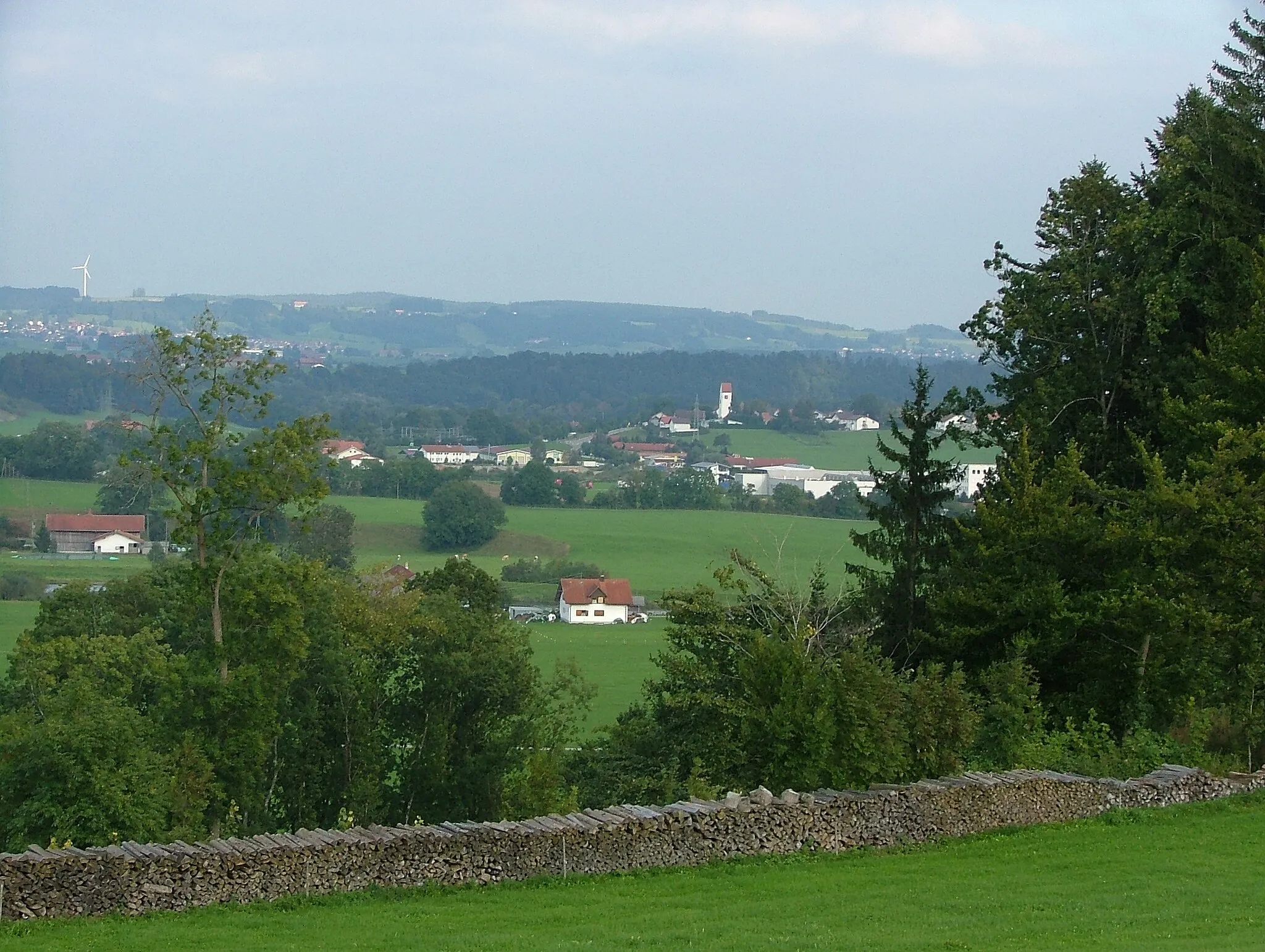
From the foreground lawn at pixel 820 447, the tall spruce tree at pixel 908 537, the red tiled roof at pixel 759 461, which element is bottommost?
the red tiled roof at pixel 759 461

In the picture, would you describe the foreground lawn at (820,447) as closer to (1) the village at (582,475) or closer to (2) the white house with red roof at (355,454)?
(1) the village at (582,475)

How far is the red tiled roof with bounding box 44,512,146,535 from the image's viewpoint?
89.8 meters

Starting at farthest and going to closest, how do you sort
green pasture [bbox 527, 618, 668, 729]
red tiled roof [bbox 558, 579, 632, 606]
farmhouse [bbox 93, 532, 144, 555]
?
farmhouse [bbox 93, 532, 144, 555]
red tiled roof [bbox 558, 579, 632, 606]
green pasture [bbox 527, 618, 668, 729]

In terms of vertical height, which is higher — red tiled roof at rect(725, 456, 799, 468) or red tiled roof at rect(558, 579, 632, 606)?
red tiled roof at rect(725, 456, 799, 468)

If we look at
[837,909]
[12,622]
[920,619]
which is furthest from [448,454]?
[837,909]

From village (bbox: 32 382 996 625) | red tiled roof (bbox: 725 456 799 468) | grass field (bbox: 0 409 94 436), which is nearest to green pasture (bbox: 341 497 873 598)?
village (bbox: 32 382 996 625)

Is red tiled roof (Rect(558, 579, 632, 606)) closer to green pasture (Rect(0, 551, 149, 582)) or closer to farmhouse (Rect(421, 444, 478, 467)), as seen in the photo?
green pasture (Rect(0, 551, 149, 582))

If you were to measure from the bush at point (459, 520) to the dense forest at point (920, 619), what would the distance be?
2305 inches

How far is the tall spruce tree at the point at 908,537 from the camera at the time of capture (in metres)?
28.5

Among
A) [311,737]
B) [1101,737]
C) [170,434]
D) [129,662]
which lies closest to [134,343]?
[170,434]

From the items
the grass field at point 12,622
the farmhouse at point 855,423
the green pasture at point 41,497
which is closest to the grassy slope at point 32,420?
the green pasture at point 41,497

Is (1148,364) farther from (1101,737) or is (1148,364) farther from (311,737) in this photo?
(311,737)

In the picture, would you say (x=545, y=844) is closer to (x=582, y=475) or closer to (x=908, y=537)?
(x=908, y=537)

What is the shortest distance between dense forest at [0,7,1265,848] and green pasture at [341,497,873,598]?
135 ft
